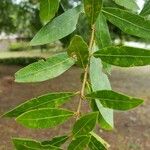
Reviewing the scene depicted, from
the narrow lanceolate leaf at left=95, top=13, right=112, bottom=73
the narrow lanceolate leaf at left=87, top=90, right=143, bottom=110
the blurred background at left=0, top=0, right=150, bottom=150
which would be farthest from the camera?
the blurred background at left=0, top=0, right=150, bottom=150

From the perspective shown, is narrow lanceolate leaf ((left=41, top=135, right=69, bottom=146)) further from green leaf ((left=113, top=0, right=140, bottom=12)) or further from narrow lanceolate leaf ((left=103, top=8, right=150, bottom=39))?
green leaf ((left=113, top=0, right=140, bottom=12))

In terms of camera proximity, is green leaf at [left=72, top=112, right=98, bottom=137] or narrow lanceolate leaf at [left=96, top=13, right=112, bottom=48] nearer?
green leaf at [left=72, top=112, right=98, bottom=137]

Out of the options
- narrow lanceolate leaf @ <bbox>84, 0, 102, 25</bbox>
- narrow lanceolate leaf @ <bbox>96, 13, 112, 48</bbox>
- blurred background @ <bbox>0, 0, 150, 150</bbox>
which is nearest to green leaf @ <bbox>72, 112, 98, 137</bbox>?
narrow lanceolate leaf @ <bbox>84, 0, 102, 25</bbox>

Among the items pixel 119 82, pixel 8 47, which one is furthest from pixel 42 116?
pixel 8 47

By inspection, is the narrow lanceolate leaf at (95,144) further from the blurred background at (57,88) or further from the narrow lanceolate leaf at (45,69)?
the blurred background at (57,88)

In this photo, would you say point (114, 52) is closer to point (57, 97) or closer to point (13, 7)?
point (57, 97)

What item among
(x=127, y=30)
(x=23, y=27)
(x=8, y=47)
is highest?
(x=127, y=30)

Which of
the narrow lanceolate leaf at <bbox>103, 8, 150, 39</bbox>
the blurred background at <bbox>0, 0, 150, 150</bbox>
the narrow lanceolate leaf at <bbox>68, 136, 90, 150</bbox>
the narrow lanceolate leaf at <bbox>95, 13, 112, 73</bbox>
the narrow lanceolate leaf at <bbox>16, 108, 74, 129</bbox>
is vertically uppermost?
the narrow lanceolate leaf at <bbox>103, 8, 150, 39</bbox>
